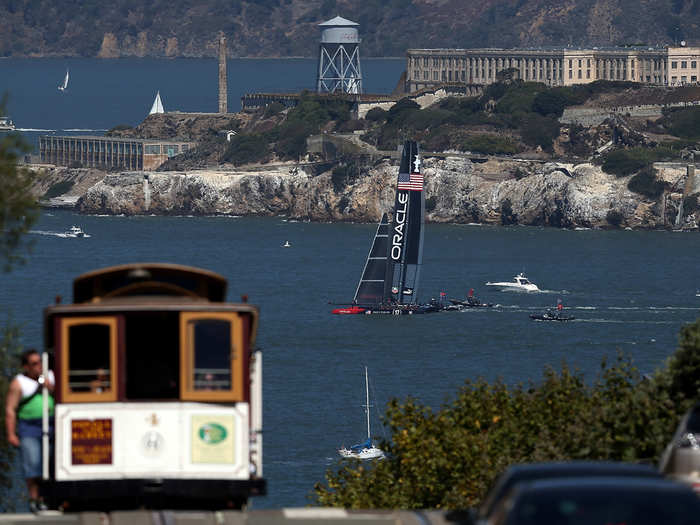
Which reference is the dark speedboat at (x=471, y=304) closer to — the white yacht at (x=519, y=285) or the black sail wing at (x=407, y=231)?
the black sail wing at (x=407, y=231)

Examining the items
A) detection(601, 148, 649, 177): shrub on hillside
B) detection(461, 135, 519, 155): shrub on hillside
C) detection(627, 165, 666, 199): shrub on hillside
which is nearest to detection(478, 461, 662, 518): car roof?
detection(627, 165, 666, 199): shrub on hillside

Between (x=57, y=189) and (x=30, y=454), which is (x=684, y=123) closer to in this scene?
(x=57, y=189)

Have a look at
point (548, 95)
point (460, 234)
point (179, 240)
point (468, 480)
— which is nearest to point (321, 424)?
point (468, 480)

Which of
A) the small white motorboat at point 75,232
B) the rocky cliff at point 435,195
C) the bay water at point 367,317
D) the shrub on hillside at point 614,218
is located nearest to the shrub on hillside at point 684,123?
the rocky cliff at point 435,195

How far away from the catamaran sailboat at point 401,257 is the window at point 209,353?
9188cm

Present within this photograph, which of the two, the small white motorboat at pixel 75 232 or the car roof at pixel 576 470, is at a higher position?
the car roof at pixel 576 470

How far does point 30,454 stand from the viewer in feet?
58.5

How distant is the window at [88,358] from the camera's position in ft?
58.2

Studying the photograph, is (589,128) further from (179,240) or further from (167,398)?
(167,398)

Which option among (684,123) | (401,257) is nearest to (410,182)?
(401,257)

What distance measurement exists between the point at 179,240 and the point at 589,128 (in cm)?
5782

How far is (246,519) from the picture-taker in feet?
53.1

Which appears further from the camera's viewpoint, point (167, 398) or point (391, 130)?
point (391, 130)

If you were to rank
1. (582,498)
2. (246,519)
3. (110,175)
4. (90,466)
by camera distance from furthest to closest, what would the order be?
1. (110,175)
2. (90,466)
3. (246,519)
4. (582,498)
